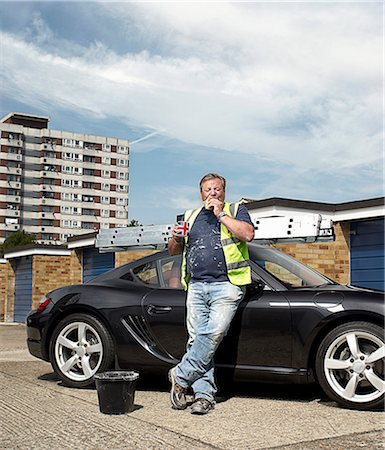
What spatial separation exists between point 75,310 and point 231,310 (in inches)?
65.1

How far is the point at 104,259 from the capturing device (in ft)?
66.6

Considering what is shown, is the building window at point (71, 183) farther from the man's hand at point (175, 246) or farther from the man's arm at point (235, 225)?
the man's arm at point (235, 225)

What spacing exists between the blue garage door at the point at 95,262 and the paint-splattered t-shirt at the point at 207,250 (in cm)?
1425

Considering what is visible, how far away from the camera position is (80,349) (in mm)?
5984

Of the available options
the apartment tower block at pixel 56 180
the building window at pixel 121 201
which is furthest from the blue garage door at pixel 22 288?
the building window at pixel 121 201

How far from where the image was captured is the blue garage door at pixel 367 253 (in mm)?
12141

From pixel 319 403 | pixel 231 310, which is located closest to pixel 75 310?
pixel 231 310

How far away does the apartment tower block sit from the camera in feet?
367

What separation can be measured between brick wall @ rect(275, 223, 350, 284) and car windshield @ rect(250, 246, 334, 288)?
22.3 ft

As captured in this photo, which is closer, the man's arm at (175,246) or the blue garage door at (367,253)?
the man's arm at (175,246)

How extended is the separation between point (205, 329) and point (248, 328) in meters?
0.41

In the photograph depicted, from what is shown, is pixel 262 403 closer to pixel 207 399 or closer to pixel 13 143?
pixel 207 399

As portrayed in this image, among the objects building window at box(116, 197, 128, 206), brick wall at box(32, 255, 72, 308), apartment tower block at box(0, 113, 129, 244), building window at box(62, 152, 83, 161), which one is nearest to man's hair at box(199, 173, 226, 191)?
brick wall at box(32, 255, 72, 308)

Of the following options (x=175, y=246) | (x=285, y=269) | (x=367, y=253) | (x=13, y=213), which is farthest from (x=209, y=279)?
(x=13, y=213)
